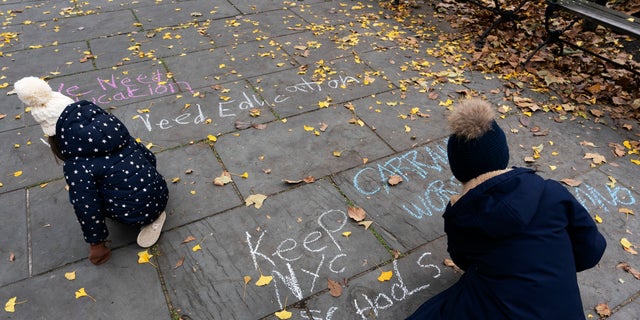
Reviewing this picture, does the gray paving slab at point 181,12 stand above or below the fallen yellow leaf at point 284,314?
below

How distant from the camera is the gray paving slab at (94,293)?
2.39 m

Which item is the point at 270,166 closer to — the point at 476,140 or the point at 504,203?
the point at 476,140

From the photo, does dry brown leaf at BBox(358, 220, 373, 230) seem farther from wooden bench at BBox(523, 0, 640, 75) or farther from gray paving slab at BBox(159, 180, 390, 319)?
wooden bench at BBox(523, 0, 640, 75)

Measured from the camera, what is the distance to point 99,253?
8.51 feet

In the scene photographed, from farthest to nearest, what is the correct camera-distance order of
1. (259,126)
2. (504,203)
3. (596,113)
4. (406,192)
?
1. (596,113)
2. (259,126)
3. (406,192)
4. (504,203)

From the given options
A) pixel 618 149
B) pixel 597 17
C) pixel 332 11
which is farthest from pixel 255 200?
pixel 332 11

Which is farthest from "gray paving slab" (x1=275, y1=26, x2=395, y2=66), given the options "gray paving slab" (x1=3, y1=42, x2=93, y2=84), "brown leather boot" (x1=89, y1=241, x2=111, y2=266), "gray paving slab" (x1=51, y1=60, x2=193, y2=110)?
"brown leather boot" (x1=89, y1=241, x2=111, y2=266)

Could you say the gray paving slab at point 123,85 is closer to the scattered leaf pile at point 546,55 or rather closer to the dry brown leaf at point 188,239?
the dry brown leaf at point 188,239

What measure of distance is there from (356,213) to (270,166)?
87 cm

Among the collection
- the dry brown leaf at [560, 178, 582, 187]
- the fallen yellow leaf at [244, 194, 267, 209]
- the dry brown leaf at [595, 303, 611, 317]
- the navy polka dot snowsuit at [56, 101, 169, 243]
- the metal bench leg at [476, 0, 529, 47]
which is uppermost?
the navy polka dot snowsuit at [56, 101, 169, 243]

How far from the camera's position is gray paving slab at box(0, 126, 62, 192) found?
327 cm

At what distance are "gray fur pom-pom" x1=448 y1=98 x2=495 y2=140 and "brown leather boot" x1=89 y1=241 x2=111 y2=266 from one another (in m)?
2.21

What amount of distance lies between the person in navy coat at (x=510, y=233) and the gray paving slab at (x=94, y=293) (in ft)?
5.66

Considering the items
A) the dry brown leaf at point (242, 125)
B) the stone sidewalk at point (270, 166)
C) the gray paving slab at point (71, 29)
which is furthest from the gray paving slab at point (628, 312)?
the gray paving slab at point (71, 29)
